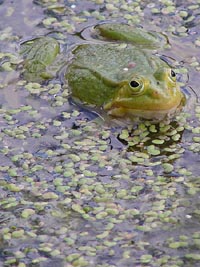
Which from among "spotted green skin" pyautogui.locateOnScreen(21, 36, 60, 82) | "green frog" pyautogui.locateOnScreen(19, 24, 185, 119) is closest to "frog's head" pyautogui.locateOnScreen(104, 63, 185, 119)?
"green frog" pyautogui.locateOnScreen(19, 24, 185, 119)

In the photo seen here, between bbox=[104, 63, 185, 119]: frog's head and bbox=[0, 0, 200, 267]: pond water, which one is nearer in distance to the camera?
bbox=[0, 0, 200, 267]: pond water

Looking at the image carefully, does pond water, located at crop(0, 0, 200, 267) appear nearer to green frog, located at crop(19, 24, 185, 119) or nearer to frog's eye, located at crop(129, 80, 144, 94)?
green frog, located at crop(19, 24, 185, 119)

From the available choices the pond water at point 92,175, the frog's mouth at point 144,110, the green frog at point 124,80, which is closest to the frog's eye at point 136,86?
the green frog at point 124,80

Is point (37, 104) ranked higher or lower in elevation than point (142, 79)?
lower

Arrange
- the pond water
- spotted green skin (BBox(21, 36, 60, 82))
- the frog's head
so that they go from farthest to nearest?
spotted green skin (BBox(21, 36, 60, 82)), the frog's head, the pond water

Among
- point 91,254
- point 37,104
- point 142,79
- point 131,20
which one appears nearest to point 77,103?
point 37,104

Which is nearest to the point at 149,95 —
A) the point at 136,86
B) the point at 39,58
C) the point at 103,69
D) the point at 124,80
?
the point at 136,86

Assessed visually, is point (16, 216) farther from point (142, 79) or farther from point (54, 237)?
point (142, 79)
